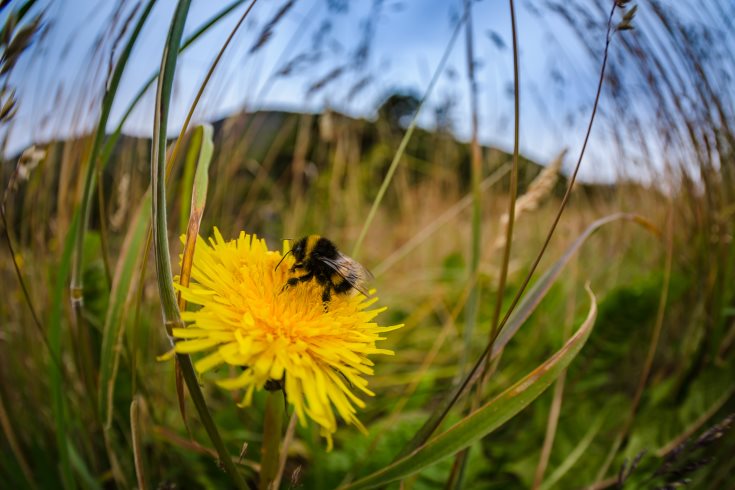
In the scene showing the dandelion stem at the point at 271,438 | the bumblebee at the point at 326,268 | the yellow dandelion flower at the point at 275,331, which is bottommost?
the dandelion stem at the point at 271,438

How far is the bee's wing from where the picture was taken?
671 millimetres

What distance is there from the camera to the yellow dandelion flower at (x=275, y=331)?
1.51 feet

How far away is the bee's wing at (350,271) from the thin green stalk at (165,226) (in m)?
0.22

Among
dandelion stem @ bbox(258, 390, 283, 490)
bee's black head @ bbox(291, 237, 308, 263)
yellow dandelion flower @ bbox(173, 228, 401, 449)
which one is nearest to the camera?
yellow dandelion flower @ bbox(173, 228, 401, 449)

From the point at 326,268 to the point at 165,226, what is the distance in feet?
0.74

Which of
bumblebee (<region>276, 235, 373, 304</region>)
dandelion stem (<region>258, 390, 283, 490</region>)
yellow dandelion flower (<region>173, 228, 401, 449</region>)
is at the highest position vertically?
bumblebee (<region>276, 235, 373, 304</region>)

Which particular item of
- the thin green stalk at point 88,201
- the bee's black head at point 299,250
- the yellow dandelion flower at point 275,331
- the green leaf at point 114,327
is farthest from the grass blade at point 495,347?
the thin green stalk at point 88,201

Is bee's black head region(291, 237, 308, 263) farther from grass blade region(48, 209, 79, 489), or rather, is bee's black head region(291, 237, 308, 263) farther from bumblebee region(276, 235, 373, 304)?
grass blade region(48, 209, 79, 489)

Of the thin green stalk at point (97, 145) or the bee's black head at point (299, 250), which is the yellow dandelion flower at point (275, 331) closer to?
the bee's black head at point (299, 250)

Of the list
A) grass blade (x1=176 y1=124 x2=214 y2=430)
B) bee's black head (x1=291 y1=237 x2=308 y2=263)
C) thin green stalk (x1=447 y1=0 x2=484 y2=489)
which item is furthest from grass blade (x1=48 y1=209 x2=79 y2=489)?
thin green stalk (x1=447 y1=0 x2=484 y2=489)

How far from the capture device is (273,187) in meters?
2.04

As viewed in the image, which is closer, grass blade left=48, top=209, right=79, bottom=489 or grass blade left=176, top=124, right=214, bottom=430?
grass blade left=176, top=124, right=214, bottom=430

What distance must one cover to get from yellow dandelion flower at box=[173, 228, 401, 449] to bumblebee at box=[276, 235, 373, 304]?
11mm

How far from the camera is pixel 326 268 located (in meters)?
0.67
